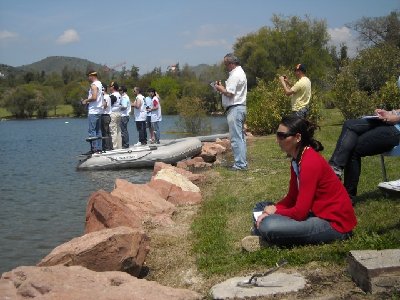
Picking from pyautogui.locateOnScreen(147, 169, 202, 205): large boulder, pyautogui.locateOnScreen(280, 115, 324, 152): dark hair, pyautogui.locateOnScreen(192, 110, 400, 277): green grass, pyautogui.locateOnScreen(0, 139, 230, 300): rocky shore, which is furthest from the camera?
pyautogui.locateOnScreen(147, 169, 202, 205): large boulder

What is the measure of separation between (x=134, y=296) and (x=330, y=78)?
23428 mm

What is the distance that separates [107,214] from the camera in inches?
243

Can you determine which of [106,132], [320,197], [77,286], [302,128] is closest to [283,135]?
[302,128]

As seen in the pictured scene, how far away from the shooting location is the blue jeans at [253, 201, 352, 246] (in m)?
4.64

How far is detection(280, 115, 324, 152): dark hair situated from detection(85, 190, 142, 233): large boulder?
232cm

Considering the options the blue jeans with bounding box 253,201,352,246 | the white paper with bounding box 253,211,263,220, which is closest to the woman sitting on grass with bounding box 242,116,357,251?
the blue jeans with bounding box 253,201,352,246

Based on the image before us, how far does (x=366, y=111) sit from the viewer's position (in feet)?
69.4

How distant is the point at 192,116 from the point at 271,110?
21.9 ft

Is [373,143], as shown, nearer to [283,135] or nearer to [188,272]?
[283,135]

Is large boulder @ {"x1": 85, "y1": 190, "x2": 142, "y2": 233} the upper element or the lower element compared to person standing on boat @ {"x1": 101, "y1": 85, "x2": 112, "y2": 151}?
lower

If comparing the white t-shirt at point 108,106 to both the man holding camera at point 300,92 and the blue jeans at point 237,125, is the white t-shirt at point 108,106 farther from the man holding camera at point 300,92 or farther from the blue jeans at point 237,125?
the man holding camera at point 300,92

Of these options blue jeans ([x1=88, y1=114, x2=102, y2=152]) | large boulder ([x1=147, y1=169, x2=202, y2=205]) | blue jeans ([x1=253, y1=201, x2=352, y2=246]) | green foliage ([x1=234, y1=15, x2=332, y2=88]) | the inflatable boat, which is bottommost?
the inflatable boat

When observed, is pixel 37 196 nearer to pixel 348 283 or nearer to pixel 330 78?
pixel 348 283

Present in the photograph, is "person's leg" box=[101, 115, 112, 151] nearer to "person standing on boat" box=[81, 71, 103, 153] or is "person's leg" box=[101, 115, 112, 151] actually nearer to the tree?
"person standing on boat" box=[81, 71, 103, 153]
